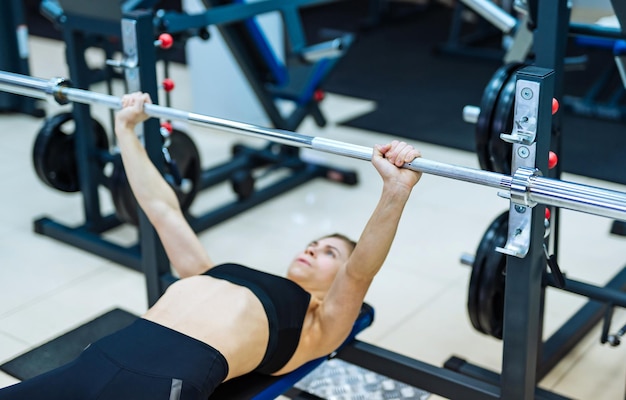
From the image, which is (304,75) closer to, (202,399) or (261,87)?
(261,87)

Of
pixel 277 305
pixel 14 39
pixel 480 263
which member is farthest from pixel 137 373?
pixel 14 39

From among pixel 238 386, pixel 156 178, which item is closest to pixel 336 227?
pixel 156 178

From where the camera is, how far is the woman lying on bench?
2033 millimetres

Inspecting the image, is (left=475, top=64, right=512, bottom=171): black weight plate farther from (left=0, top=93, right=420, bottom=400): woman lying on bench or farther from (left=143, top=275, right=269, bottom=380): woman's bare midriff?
(left=143, top=275, right=269, bottom=380): woman's bare midriff

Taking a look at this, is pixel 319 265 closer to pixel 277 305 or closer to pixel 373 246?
pixel 277 305

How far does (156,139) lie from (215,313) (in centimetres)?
69

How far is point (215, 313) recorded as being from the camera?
7.30 feet

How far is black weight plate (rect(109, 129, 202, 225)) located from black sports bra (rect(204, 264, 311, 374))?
84 cm

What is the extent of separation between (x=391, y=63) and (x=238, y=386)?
15.0 feet

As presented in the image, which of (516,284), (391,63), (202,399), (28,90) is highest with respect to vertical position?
(28,90)

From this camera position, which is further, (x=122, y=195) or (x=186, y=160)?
(x=186, y=160)

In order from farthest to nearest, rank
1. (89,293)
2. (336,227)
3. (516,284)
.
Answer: (336,227), (89,293), (516,284)

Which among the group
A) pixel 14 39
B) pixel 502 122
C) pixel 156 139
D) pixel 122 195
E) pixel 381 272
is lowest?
pixel 381 272

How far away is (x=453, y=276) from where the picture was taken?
3.54m
